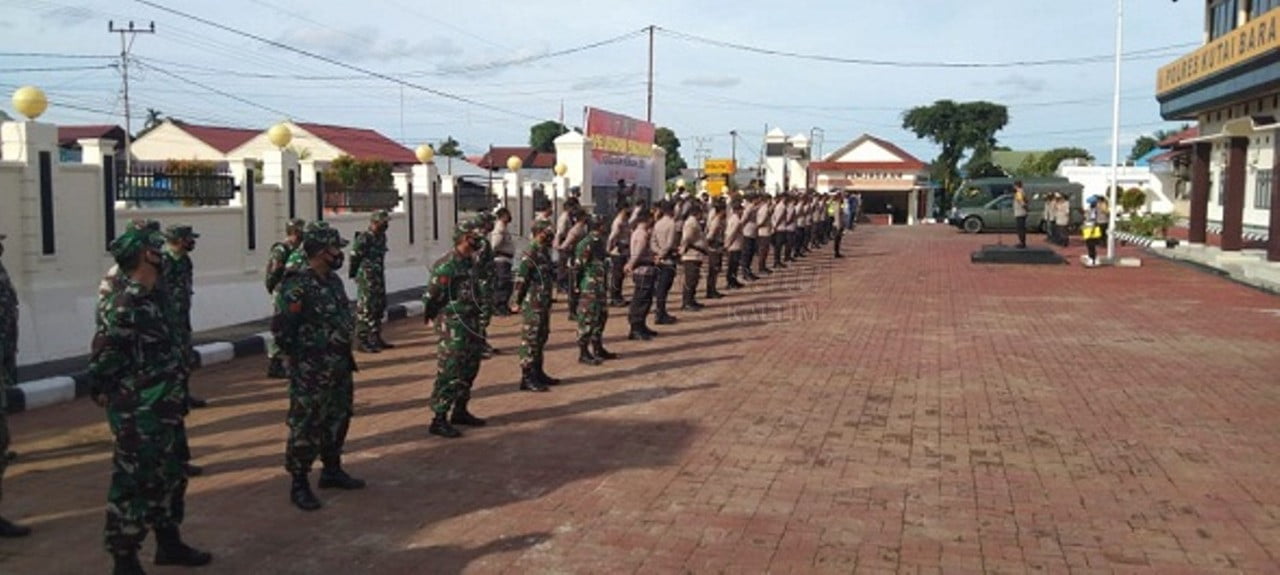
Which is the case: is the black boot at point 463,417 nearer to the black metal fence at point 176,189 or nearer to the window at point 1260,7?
the black metal fence at point 176,189

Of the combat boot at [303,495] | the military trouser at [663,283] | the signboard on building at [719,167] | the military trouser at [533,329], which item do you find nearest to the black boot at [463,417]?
the military trouser at [533,329]

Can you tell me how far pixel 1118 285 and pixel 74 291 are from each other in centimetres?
1599

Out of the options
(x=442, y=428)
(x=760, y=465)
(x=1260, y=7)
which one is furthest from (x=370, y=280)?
(x=1260, y=7)

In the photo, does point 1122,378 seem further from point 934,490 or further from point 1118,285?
point 1118,285

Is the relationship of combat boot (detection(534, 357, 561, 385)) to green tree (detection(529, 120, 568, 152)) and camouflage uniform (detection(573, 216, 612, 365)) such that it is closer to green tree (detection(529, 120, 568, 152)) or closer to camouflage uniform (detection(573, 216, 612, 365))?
camouflage uniform (detection(573, 216, 612, 365))

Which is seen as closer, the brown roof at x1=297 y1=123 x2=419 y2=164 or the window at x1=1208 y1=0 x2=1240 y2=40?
the window at x1=1208 y1=0 x2=1240 y2=40

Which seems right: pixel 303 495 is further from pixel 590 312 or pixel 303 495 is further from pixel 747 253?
pixel 747 253

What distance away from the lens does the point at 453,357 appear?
277 inches

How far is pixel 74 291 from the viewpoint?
10250 mm

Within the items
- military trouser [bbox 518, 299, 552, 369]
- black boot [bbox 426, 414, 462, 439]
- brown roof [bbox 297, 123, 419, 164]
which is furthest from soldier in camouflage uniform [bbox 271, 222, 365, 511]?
brown roof [bbox 297, 123, 419, 164]

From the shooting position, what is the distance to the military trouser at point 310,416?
18.1ft

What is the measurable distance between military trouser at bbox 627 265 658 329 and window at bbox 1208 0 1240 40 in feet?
61.4

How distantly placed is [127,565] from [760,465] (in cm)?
362

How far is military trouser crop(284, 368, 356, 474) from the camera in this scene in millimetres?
5520
